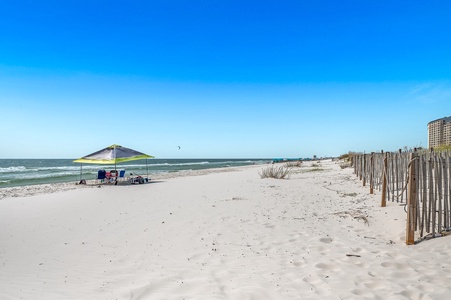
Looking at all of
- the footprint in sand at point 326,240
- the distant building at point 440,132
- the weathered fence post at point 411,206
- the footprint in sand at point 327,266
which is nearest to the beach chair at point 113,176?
the footprint in sand at point 326,240

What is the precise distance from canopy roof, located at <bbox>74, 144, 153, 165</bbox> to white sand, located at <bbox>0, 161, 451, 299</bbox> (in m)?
7.64

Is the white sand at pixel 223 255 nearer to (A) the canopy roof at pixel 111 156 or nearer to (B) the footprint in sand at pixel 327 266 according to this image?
(B) the footprint in sand at pixel 327 266

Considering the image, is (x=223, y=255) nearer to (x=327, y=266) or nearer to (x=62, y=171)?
(x=327, y=266)

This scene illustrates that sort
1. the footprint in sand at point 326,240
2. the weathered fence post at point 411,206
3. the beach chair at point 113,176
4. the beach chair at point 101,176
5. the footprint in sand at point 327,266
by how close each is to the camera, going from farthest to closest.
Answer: the beach chair at point 101,176
the beach chair at point 113,176
the footprint in sand at point 326,240
the weathered fence post at point 411,206
the footprint in sand at point 327,266

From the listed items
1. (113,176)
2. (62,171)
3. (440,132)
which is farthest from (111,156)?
(62,171)

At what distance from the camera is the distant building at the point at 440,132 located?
663 inches

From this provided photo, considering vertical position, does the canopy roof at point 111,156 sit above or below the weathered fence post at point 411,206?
above

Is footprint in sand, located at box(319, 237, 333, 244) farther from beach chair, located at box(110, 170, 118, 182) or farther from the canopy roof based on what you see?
beach chair, located at box(110, 170, 118, 182)

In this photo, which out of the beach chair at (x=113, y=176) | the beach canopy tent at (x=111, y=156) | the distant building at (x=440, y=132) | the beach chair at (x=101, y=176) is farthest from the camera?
the distant building at (x=440, y=132)

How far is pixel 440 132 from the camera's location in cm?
1781

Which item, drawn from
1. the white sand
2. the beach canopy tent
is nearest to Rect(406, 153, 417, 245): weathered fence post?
the white sand

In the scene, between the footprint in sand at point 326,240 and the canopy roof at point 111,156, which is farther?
the canopy roof at point 111,156

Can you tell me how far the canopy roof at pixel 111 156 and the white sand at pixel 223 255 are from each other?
7639mm

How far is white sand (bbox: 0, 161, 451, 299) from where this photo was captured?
3061 millimetres
